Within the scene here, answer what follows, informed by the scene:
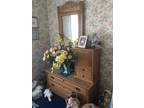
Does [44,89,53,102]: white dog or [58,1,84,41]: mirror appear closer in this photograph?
[58,1,84,41]: mirror

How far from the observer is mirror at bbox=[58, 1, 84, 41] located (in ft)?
8.07

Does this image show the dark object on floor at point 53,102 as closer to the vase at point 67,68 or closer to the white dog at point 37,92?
the white dog at point 37,92

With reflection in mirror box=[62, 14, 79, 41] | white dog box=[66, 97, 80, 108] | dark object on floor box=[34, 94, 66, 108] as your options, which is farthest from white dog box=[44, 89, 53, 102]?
reflection in mirror box=[62, 14, 79, 41]

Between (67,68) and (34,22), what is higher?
(34,22)

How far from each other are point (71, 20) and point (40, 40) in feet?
2.75

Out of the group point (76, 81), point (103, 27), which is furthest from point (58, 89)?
point (103, 27)

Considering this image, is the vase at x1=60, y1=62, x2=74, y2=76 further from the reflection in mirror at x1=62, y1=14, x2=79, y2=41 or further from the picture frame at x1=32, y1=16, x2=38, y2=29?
the picture frame at x1=32, y1=16, x2=38, y2=29

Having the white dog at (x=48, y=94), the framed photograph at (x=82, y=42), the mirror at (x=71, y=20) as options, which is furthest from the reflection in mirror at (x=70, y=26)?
the white dog at (x=48, y=94)

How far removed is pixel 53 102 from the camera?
97.3 inches

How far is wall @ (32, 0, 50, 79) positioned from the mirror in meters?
0.43

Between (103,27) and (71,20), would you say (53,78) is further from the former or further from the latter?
(103,27)

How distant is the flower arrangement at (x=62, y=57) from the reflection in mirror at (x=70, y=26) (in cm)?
15
